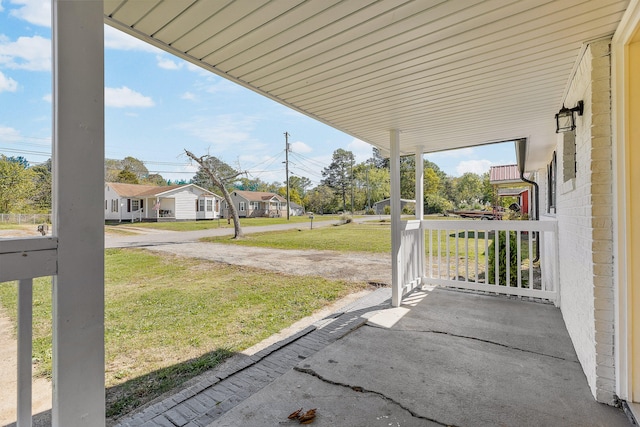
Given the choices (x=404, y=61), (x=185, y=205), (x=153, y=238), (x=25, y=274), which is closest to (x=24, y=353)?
(x=25, y=274)

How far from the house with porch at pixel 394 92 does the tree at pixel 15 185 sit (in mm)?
145

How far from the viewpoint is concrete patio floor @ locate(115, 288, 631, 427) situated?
5.73 feet

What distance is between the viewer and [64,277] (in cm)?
102

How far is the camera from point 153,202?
2034cm

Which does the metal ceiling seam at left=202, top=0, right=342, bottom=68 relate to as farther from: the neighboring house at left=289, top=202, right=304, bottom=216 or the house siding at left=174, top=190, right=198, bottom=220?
the neighboring house at left=289, top=202, right=304, bottom=216

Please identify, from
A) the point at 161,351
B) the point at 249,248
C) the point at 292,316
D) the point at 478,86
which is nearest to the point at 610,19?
the point at 478,86

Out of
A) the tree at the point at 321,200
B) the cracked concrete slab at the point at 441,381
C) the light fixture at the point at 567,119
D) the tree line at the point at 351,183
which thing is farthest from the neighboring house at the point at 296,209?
the light fixture at the point at 567,119

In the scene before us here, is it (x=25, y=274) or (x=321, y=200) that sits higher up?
(x=321, y=200)

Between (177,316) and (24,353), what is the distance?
2875mm

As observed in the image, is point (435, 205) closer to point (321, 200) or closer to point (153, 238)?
point (321, 200)

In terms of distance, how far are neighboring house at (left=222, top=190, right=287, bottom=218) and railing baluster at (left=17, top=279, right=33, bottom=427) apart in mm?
28925

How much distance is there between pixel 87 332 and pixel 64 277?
208mm

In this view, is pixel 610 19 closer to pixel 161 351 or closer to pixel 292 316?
pixel 292 316

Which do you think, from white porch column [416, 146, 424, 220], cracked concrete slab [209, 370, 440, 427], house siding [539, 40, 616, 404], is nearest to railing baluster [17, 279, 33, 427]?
cracked concrete slab [209, 370, 440, 427]
